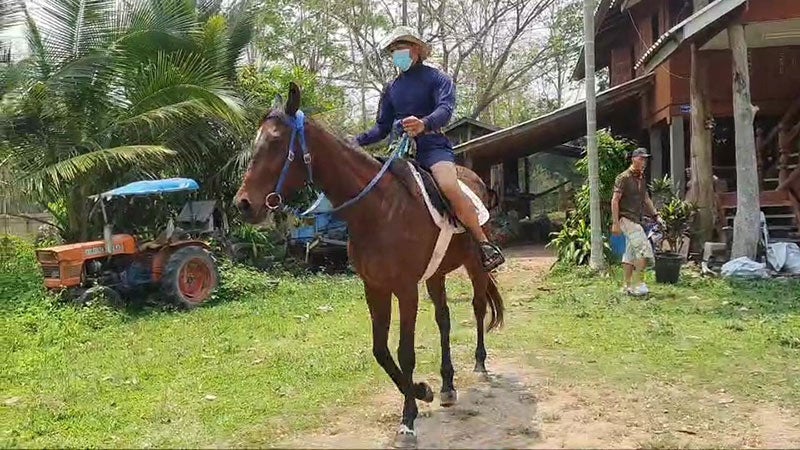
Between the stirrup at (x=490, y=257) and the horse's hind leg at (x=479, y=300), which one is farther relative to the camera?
the horse's hind leg at (x=479, y=300)

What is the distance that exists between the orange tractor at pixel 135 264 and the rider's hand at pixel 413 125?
6.62 metres

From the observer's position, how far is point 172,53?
13164mm

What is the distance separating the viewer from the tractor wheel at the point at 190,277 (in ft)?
34.2

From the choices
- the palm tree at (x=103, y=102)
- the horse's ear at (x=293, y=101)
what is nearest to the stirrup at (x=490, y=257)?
the horse's ear at (x=293, y=101)

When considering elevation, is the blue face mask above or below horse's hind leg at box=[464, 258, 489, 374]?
above

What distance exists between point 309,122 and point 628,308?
588 centimetres

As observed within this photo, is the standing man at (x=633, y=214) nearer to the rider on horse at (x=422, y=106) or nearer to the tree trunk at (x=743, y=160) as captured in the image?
the tree trunk at (x=743, y=160)

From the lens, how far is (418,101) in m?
5.03

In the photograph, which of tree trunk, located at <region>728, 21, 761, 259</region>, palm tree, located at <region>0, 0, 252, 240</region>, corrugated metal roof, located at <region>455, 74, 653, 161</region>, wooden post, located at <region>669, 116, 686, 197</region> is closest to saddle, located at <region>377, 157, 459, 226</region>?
palm tree, located at <region>0, 0, 252, 240</region>

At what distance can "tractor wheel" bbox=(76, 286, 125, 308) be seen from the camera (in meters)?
9.76

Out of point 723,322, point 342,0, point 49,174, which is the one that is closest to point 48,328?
point 49,174

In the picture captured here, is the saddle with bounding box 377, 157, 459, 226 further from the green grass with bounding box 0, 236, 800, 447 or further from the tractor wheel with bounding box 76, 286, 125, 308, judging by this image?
the tractor wheel with bounding box 76, 286, 125, 308

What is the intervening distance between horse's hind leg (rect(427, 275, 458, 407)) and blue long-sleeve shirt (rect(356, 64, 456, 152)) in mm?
1099

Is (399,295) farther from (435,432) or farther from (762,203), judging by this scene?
(762,203)
